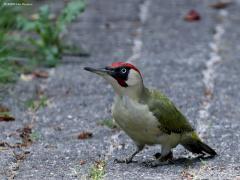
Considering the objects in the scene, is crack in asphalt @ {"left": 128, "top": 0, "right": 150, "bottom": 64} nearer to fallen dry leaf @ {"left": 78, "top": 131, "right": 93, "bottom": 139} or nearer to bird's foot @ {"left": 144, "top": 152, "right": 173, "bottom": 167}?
fallen dry leaf @ {"left": 78, "top": 131, "right": 93, "bottom": 139}

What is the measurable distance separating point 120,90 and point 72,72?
123 inches

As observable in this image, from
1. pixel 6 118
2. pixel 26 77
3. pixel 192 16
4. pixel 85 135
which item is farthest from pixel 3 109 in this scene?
pixel 192 16

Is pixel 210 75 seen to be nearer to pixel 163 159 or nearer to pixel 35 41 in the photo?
pixel 35 41

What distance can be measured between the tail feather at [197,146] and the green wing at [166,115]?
80mm

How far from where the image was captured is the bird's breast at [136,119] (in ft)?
19.8

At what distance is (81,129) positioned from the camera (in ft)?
24.2

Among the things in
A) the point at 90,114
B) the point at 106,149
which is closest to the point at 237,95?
the point at 90,114

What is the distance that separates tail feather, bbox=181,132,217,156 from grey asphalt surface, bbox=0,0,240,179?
10 centimetres

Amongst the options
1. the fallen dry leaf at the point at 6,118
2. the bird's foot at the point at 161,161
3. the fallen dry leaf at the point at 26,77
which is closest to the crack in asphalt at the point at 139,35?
the fallen dry leaf at the point at 26,77

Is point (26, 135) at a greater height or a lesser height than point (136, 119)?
lesser

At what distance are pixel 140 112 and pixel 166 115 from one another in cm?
26

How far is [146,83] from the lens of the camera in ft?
28.7

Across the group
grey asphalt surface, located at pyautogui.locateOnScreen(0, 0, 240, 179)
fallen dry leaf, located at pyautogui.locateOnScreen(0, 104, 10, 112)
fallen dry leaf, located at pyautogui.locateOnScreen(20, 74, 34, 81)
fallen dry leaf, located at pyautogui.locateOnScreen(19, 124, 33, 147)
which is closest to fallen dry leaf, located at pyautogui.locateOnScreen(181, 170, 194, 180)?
grey asphalt surface, located at pyautogui.locateOnScreen(0, 0, 240, 179)

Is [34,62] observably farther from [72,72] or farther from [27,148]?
[27,148]
